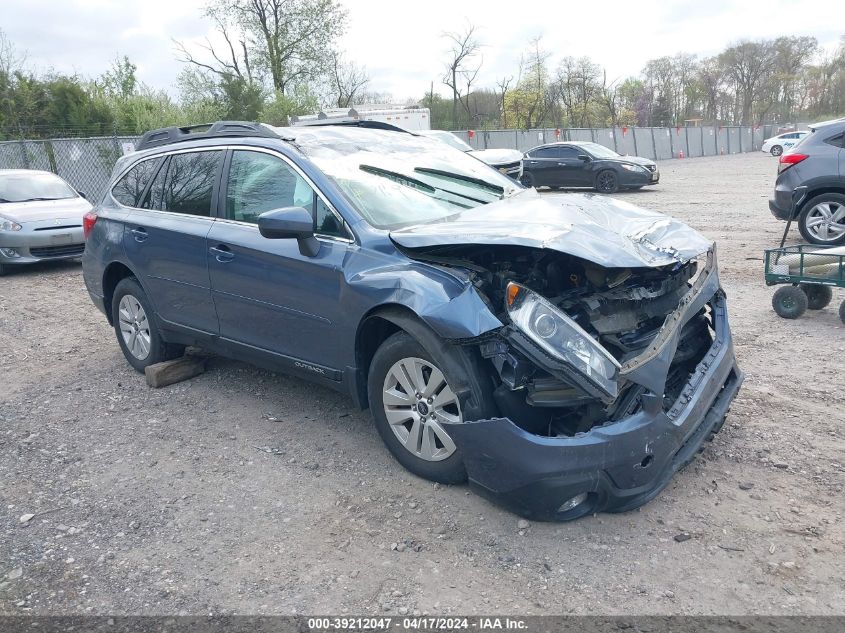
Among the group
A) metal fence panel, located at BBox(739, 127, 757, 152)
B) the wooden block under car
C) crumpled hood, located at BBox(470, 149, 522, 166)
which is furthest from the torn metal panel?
metal fence panel, located at BBox(739, 127, 757, 152)

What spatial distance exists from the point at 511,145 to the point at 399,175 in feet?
93.1

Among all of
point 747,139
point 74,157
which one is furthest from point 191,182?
point 747,139

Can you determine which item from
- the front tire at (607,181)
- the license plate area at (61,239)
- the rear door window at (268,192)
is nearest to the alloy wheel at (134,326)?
the rear door window at (268,192)

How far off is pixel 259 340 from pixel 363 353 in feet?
3.04

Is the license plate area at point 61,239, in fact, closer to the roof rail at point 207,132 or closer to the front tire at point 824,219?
the roof rail at point 207,132

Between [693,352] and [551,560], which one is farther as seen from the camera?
[693,352]

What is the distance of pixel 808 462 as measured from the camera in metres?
3.74

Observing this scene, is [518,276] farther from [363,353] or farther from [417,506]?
[417,506]

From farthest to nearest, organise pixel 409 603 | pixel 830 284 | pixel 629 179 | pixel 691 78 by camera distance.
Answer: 1. pixel 691 78
2. pixel 629 179
3. pixel 830 284
4. pixel 409 603

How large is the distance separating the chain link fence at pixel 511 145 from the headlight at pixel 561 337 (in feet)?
19.2

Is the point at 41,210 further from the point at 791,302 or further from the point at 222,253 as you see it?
the point at 791,302

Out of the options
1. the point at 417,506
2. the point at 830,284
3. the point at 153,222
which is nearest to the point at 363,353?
the point at 417,506

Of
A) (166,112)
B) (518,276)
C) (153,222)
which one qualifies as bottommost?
(518,276)

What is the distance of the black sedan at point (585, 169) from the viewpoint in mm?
19938
